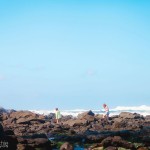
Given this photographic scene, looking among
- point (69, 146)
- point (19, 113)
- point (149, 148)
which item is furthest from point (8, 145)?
point (19, 113)

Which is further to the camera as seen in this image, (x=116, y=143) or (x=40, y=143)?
(x=40, y=143)

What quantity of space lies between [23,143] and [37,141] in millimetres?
699

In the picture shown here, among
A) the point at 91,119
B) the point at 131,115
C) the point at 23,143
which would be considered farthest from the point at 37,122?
the point at 23,143

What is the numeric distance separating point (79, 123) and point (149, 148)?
16282 millimetres

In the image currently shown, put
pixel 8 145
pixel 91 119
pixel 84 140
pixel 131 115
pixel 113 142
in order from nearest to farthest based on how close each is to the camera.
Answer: pixel 8 145, pixel 113 142, pixel 84 140, pixel 91 119, pixel 131 115

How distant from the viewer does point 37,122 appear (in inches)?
1292

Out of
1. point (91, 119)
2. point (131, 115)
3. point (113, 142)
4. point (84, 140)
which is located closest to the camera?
point (113, 142)

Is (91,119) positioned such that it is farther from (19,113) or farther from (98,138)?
(98,138)

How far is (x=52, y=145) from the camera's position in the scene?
14.4 meters

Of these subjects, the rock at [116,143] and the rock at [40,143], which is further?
the rock at [40,143]

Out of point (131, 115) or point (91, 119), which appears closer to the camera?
point (91, 119)

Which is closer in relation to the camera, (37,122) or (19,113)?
(37,122)

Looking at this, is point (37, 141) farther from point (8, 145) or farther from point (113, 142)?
Answer: point (113, 142)

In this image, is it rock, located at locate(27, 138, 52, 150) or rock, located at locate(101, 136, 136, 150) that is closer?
rock, located at locate(101, 136, 136, 150)
